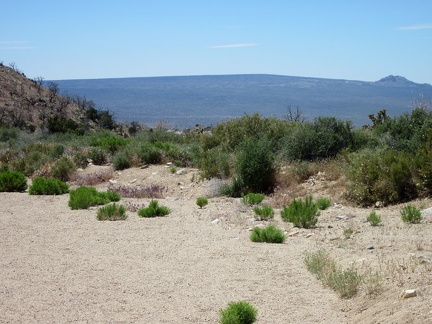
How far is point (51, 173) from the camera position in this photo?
22.8m

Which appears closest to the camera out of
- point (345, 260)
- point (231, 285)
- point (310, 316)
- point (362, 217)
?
point (310, 316)

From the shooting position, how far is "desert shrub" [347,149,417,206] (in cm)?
1407

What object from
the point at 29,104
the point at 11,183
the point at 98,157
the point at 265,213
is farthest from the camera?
the point at 29,104

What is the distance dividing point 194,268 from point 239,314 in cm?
254

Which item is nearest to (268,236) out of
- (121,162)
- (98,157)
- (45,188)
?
(45,188)

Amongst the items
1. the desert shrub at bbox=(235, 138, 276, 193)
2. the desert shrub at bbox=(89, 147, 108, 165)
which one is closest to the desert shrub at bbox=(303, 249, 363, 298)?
the desert shrub at bbox=(235, 138, 276, 193)

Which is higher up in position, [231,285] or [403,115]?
[403,115]

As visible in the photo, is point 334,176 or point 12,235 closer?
point 12,235

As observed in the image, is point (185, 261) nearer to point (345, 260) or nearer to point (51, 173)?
point (345, 260)

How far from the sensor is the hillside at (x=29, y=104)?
50.4m

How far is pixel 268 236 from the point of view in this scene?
34.2 ft

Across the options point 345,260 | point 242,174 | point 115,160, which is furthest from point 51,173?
point 345,260

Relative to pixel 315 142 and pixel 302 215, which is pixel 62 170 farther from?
pixel 302 215

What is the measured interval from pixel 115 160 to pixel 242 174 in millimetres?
7208
